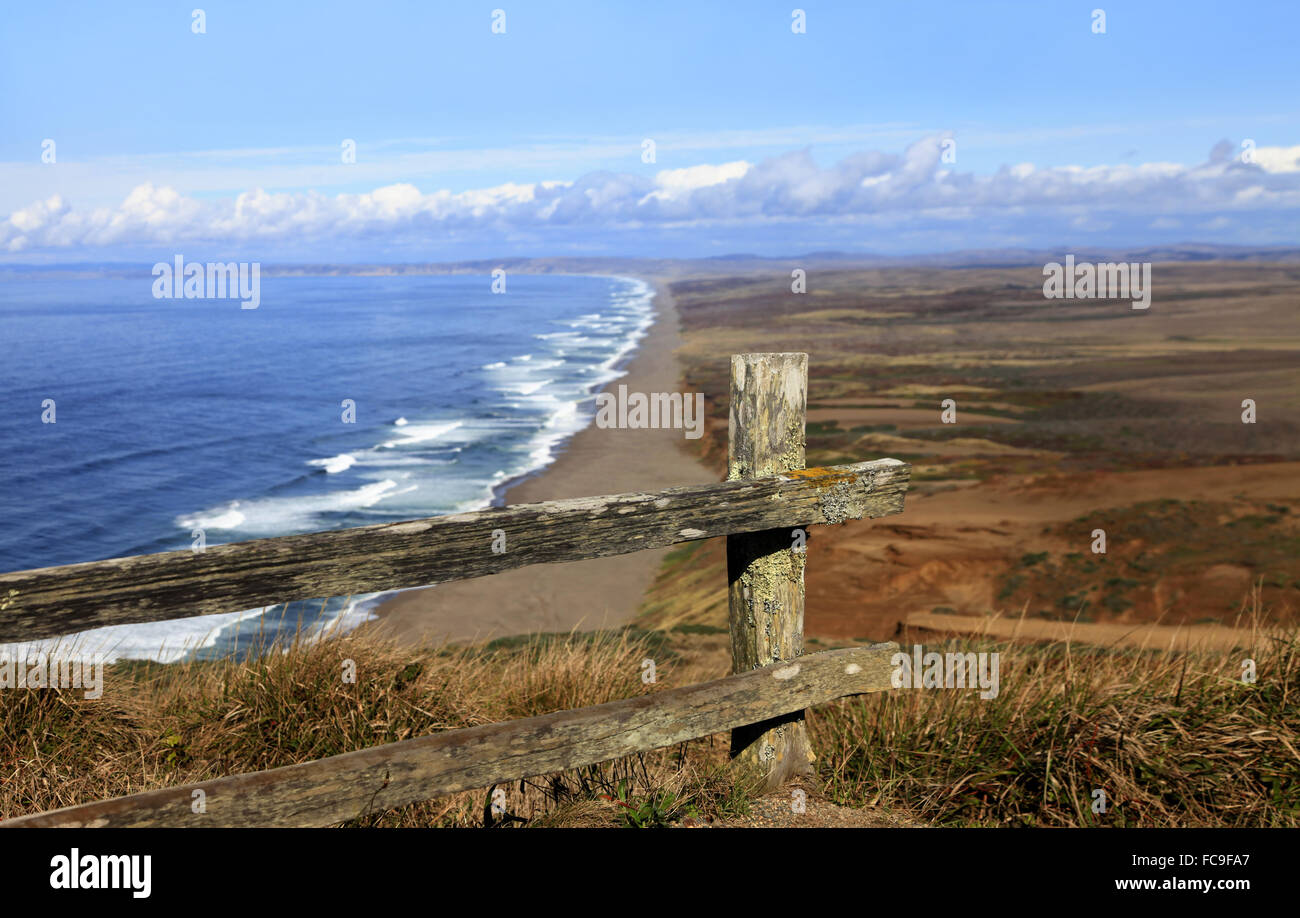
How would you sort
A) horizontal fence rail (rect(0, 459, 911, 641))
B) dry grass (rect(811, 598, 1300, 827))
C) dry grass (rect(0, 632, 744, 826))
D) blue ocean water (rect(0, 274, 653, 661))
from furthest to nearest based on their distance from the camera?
1. blue ocean water (rect(0, 274, 653, 661))
2. dry grass (rect(0, 632, 744, 826))
3. dry grass (rect(811, 598, 1300, 827))
4. horizontal fence rail (rect(0, 459, 911, 641))

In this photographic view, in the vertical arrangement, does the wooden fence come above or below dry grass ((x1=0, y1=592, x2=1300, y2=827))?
above

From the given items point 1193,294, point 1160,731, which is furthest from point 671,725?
point 1193,294

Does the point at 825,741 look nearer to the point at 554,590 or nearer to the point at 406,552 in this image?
the point at 406,552

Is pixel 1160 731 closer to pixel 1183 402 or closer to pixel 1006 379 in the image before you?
pixel 1183 402

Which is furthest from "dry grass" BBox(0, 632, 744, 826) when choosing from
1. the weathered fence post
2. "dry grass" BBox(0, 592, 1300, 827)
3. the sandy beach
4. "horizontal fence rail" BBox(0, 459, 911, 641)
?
the sandy beach

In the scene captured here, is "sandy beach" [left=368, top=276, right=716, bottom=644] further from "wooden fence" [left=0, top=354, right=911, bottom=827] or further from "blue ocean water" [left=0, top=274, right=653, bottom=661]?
"wooden fence" [left=0, top=354, right=911, bottom=827]

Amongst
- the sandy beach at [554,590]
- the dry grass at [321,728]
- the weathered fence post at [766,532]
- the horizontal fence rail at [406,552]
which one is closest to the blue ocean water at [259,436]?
the dry grass at [321,728]
